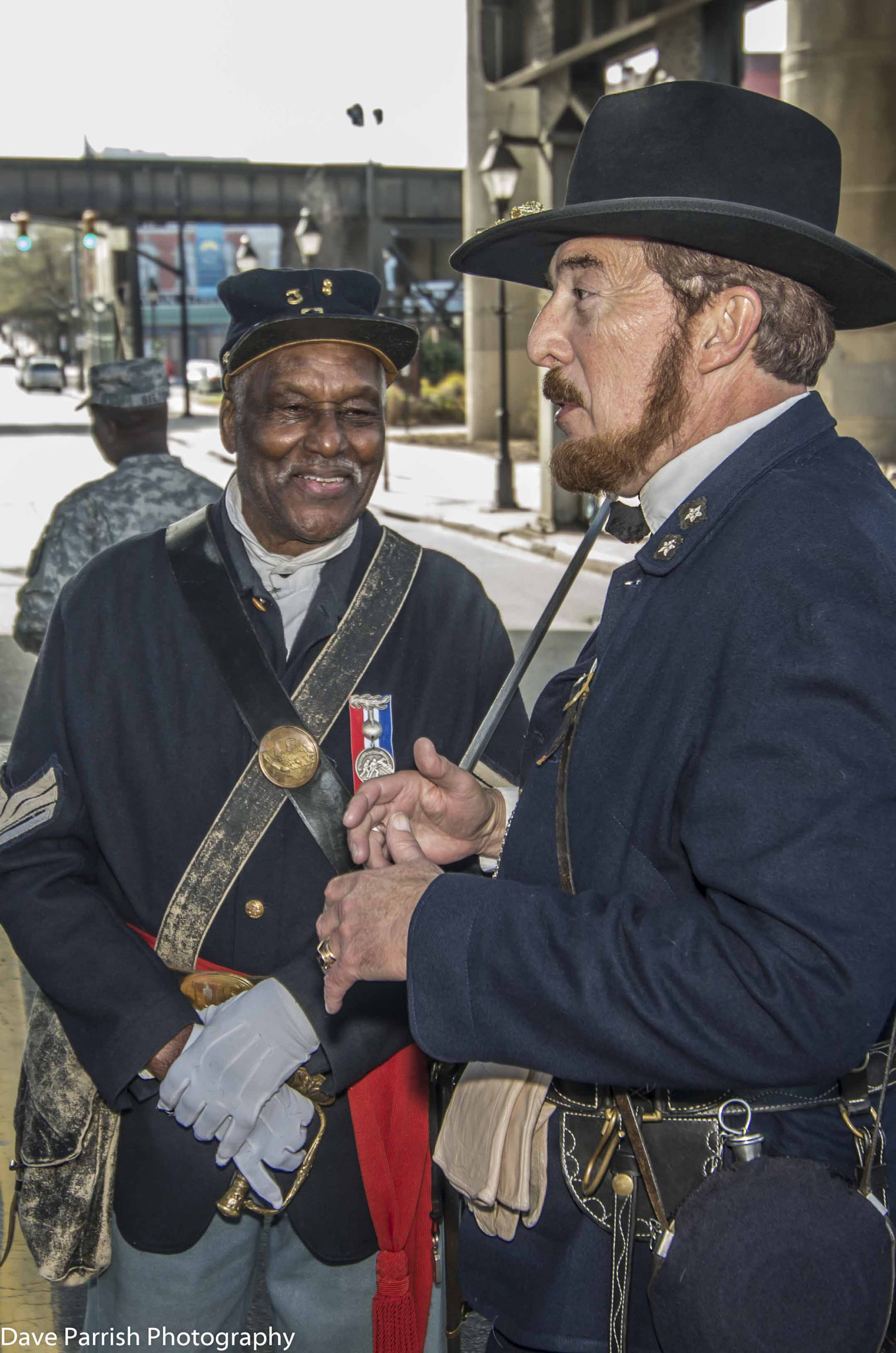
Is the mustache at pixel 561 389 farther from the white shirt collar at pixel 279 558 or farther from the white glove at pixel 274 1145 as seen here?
the white glove at pixel 274 1145

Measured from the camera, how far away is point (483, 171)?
56.2 feet

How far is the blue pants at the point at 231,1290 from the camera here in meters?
2.43

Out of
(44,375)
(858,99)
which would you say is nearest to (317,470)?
(858,99)

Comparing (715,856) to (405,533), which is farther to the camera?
(405,533)

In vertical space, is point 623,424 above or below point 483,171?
below

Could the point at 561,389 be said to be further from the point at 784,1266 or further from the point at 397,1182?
the point at 397,1182

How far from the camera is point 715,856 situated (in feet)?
4.97

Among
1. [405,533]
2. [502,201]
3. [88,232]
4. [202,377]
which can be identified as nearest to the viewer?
[502,201]

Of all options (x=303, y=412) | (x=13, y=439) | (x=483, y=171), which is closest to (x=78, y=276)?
(x=13, y=439)

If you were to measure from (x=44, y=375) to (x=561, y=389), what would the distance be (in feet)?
233

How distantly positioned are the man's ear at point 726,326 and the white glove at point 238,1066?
1302 mm

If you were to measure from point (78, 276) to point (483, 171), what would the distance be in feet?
277

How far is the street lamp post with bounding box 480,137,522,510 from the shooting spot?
17.0 meters

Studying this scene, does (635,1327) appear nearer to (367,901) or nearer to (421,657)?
(367,901)
